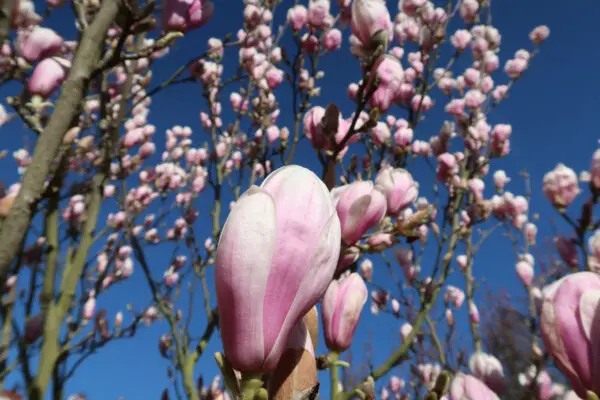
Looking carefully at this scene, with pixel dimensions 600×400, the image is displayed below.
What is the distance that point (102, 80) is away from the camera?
7.40ft

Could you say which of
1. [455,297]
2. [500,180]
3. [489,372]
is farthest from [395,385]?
[489,372]

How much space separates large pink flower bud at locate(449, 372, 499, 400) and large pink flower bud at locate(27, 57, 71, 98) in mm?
1393

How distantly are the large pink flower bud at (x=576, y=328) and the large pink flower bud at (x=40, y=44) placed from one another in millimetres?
1538

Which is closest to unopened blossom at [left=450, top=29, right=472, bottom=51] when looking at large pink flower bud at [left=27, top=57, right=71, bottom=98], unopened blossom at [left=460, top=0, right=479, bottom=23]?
unopened blossom at [left=460, top=0, right=479, bottom=23]

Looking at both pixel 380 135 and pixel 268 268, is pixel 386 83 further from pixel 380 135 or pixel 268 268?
pixel 268 268

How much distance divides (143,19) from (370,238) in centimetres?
78

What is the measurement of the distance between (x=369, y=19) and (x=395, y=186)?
44cm

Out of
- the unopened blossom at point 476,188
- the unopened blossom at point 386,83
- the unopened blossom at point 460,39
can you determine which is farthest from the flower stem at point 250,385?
the unopened blossom at point 460,39

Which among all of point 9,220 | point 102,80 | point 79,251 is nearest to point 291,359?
point 9,220

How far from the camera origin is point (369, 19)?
48.8 inches

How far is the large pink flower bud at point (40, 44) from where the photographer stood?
1.49 m

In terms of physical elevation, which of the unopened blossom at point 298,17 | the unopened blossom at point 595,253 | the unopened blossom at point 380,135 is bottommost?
the unopened blossom at point 595,253

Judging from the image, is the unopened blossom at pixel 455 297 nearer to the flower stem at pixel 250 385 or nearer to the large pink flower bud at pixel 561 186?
the large pink flower bud at pixel 561 186

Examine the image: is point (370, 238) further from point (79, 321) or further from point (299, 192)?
point (79, 321)
